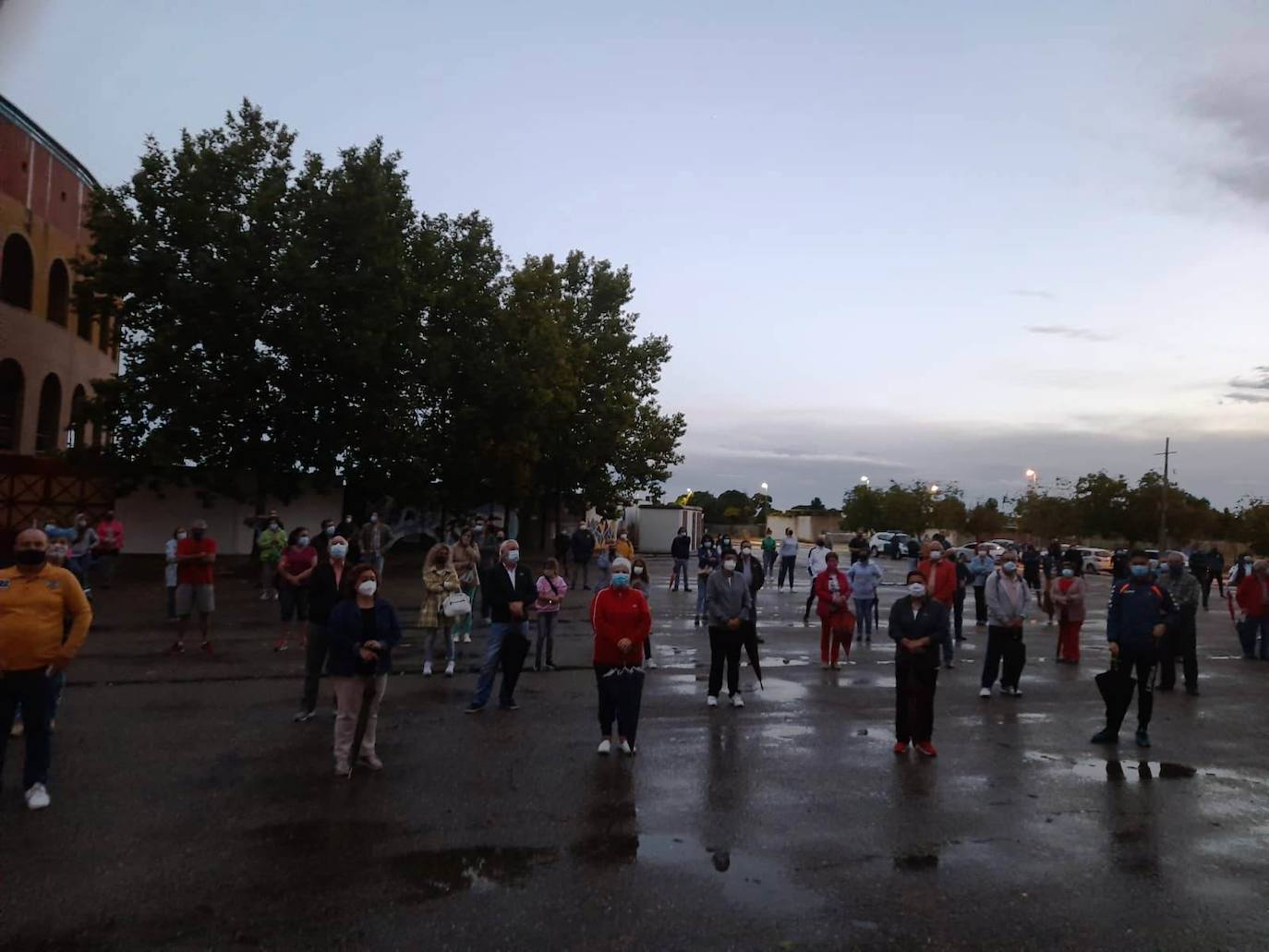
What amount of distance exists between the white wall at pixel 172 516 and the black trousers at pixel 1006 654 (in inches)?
972

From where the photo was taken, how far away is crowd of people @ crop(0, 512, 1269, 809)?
7.00m

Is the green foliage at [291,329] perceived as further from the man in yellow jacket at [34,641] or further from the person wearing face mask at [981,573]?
the man in yellow jacket at [34,641]

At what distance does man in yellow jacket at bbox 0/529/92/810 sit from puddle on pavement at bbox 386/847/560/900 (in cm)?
285

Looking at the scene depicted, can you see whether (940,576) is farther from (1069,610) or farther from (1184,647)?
(1184,647)

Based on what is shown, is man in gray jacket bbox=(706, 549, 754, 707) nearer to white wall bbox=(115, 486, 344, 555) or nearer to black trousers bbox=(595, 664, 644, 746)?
black trousers bbox=(595, 664, 644, 746)

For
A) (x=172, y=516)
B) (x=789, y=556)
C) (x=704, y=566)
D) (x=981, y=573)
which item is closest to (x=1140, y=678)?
(x=981, y=573)

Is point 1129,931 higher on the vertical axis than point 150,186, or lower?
lower

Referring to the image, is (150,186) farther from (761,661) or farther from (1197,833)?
(1197,833)

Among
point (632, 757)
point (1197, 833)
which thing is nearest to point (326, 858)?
point (632, 757)

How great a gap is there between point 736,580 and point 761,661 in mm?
4315

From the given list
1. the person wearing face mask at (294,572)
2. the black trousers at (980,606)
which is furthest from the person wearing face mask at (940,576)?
the person wearing face mask at (294,572)

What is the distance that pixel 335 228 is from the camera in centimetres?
2683

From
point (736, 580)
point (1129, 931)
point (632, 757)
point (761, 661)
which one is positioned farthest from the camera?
point (761, 661)

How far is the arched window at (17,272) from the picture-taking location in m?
31.9
